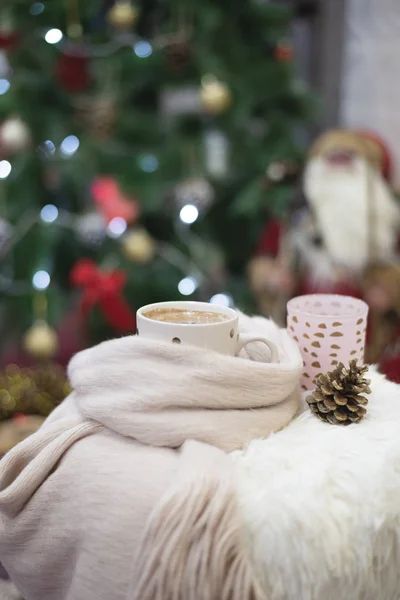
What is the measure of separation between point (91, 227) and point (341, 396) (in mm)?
1260

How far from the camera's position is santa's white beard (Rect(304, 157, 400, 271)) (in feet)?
5.33

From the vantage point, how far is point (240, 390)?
60 centimetres

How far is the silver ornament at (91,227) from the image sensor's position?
1.78 metres

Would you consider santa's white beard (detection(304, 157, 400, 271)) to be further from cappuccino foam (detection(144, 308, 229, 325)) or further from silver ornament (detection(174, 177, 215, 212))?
cappuccino foam (detection(144, 308, 229, 325))

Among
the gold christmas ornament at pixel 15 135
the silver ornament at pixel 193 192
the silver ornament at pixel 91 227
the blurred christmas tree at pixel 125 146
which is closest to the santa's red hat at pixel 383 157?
the blurred christmas tree at pixel 125 146

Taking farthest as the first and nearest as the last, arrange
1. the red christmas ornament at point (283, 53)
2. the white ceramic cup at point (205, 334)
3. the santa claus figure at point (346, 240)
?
the red christmas ornament at point (283, 53)
the santa claus figure at point (346, 240)
the white ceramic cup at point (205, 334)

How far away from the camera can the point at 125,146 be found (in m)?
→ 1.87

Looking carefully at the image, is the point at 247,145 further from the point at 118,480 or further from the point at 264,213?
the point at 118,480

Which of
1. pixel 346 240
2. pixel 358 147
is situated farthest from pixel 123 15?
pixel 346 240

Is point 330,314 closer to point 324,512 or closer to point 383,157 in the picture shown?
point 324,512

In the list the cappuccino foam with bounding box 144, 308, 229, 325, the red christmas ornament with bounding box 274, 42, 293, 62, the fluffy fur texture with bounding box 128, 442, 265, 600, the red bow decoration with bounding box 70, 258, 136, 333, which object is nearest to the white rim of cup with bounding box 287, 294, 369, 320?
the cappuccino foam with bounding box 144, 308, 229, 325

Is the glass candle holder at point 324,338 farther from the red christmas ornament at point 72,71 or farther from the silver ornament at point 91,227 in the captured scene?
the red christmas ornament at point 72,71

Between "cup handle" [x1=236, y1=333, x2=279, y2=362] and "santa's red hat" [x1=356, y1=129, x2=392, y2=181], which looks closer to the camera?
"cup handle" [x1=236, y1=333, x2=279, y2=362]

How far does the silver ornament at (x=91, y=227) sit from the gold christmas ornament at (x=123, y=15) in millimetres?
553
